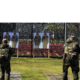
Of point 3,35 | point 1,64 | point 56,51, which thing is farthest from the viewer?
point 56,51

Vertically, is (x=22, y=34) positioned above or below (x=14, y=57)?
above

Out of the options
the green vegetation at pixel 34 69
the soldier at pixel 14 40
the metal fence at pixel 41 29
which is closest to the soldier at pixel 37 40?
the metal fence at pixel 41 29

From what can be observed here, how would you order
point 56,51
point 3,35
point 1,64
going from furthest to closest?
point 56,51, point 3,35, point 1,64

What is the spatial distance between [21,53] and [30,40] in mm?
1044

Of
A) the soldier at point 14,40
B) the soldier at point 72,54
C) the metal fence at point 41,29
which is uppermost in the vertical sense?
the metal fence at point 41,29

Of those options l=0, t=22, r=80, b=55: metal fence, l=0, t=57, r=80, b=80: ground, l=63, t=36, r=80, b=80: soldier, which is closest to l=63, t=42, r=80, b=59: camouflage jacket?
l=63, t=36, r=80, b=80: soldier

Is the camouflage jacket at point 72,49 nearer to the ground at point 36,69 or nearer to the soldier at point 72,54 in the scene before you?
the soldier at point 72,54

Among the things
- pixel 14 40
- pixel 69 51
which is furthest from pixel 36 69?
pixel 14 40

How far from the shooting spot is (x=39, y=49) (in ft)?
27.3

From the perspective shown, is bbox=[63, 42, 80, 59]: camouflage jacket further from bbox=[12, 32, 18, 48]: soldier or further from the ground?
bbox=[12, 32, 18, 48]: soldier

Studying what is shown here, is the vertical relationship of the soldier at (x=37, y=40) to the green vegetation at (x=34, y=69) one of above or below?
above

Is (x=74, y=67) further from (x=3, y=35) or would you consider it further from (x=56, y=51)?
(x=3, y=35)

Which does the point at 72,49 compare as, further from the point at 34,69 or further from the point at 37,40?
the point at 37,40

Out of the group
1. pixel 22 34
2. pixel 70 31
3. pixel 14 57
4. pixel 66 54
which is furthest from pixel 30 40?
pixel 66 54
